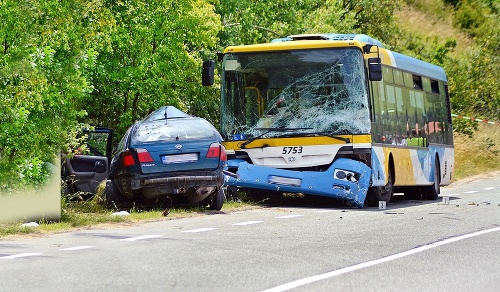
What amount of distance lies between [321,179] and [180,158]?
3.53m

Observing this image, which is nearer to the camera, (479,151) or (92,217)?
(92,217)

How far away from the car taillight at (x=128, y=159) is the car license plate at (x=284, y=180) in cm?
355

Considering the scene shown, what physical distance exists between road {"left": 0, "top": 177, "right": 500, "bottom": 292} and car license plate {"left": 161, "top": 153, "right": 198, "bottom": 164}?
3.08 ft

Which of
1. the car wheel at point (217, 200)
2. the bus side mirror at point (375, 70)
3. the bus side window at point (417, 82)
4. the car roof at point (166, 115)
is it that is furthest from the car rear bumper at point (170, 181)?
the bus side window at point (417, 82)

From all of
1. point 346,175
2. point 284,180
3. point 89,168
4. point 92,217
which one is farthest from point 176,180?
point 346,175

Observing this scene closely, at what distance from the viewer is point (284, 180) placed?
2228cm

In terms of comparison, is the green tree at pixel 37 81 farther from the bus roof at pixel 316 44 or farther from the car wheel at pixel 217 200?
the bus roof at pixel 316 44

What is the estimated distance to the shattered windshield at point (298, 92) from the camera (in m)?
22.4

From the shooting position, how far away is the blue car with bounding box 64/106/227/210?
1950 centimetres

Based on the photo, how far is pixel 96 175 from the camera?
872 inches

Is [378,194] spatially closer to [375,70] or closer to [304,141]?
[304,141]

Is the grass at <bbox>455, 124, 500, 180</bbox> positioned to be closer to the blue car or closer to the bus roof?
the bus roof

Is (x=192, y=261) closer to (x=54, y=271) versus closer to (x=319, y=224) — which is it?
(x=54, y=271)

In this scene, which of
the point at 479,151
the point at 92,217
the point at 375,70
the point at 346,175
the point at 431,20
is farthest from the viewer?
the point at 431,20
